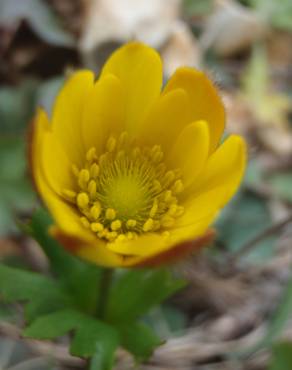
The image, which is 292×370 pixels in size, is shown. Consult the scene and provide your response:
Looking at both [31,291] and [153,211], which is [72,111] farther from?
[31,291]

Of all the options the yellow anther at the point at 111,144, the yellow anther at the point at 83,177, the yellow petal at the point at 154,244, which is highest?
the yellow anther at the point at 111,144

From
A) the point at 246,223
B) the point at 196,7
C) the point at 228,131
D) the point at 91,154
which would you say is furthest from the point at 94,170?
the point at 196,7

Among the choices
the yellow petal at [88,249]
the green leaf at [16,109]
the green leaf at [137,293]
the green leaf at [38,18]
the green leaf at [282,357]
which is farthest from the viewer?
the green leaf at [38,18]

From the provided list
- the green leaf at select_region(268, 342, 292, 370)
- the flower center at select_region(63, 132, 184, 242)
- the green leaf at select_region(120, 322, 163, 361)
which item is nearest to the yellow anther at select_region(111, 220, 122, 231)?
the flower center at select_region(63, 132, 184, 242)

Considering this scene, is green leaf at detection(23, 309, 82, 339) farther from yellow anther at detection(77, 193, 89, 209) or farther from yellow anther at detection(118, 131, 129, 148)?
yellow anther at detection(118, 131, 129, 148)

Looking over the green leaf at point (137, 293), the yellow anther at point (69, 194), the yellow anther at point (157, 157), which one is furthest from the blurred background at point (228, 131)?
the yellow anther at point (69, 194)

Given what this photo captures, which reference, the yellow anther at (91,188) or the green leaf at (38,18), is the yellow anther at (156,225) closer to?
the yellow anther at (91,188)

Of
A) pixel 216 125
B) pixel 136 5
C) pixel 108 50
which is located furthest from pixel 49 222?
pixel 136 5
